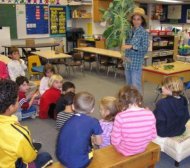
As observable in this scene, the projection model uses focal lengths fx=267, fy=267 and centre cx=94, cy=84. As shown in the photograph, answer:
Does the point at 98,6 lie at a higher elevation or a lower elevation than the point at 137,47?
higher

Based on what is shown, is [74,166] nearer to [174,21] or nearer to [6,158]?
[6,158]

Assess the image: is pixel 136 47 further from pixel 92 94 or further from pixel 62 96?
pixel 92 94

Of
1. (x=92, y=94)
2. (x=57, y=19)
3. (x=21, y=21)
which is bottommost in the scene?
(x=92, y=94)

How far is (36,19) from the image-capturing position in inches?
371

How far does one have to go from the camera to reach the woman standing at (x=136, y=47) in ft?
13.1

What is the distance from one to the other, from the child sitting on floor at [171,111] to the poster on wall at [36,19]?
741cm

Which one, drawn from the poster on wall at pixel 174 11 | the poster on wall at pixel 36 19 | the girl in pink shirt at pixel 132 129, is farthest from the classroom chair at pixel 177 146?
the poster on wall at pixel 174 11

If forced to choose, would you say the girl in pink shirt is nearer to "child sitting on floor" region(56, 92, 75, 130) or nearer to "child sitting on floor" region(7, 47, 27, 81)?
"child sitting on floor" region(56, 92, 75, 130)

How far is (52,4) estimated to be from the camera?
9609 mm

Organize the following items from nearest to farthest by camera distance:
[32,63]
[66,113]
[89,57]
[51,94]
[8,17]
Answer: [66,113], [51,94], [32,63], [89,57], [8,17]

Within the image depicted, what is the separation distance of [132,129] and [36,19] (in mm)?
8120

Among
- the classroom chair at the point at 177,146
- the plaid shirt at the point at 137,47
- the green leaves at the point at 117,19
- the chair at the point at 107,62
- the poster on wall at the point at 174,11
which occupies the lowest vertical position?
the classroom chair at the point at 177,146

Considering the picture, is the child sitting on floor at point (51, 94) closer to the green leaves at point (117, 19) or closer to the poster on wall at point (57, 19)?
the green leaves at point (117, 19)

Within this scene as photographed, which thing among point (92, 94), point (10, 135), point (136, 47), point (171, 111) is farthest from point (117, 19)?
point (10, 135)
